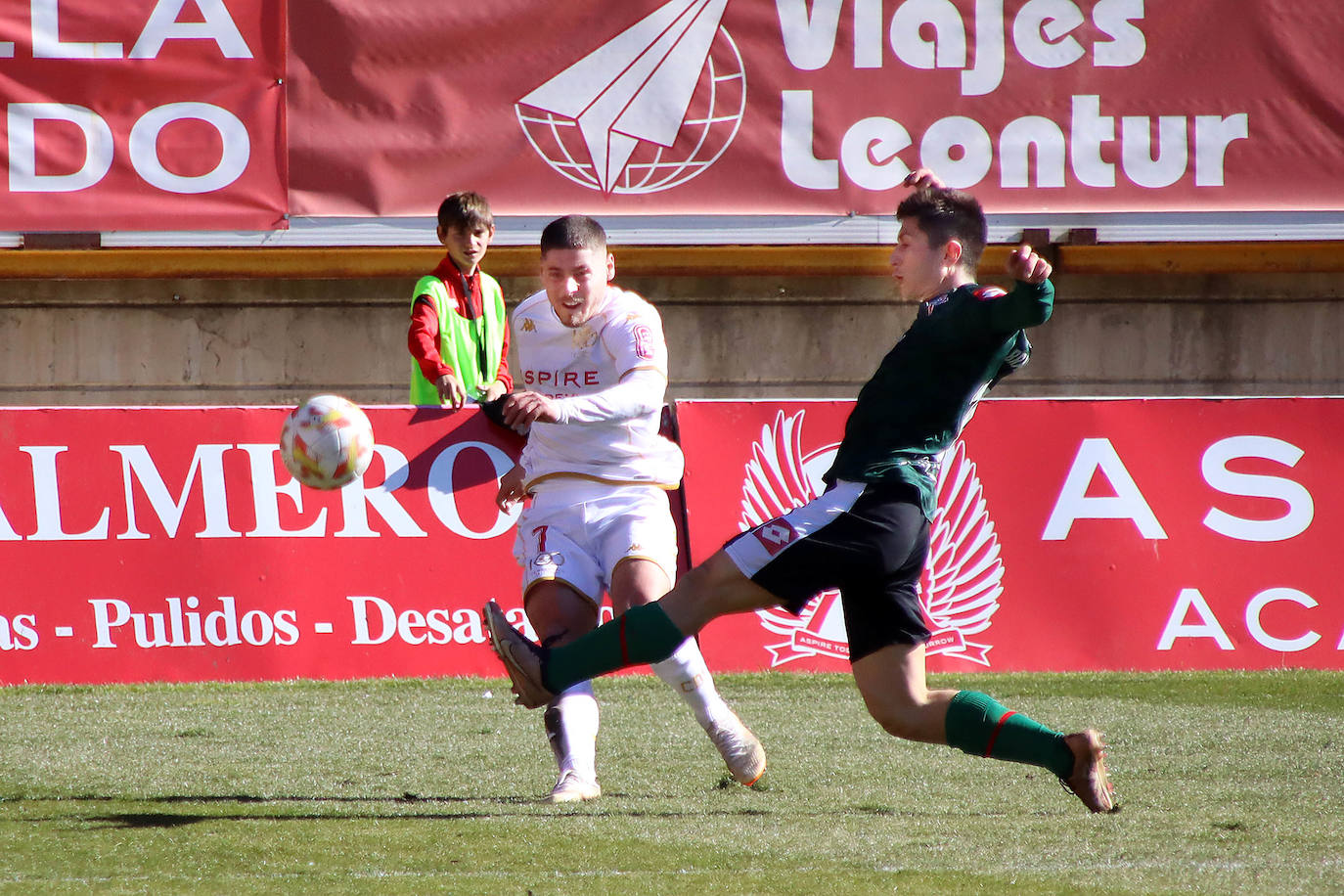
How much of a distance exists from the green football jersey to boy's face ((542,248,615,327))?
3.62ft

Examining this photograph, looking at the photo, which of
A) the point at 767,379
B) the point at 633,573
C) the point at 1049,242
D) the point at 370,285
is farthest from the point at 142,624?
the point at 1049,242

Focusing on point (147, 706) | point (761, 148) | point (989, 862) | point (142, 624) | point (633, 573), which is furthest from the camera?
point (761, 148)

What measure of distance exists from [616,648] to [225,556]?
4289 millimetres

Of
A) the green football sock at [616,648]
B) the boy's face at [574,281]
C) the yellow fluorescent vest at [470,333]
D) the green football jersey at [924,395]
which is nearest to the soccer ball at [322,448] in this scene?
the boy's face at [574,281]

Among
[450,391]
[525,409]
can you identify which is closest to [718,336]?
[450,391]

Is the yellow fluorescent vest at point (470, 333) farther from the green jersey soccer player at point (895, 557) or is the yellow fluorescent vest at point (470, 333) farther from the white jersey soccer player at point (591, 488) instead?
the green jersey soccer player at point (895, 557)

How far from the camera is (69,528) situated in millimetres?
8016

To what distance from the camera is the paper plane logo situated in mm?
11078

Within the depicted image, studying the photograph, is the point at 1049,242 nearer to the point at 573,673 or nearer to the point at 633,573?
the point at 633,573

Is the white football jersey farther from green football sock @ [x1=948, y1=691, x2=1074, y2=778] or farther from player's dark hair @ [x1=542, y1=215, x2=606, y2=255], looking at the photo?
green football sock @ [x1=948, y1=691, x2=1074, y2=778]

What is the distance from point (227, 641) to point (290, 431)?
10.6ft

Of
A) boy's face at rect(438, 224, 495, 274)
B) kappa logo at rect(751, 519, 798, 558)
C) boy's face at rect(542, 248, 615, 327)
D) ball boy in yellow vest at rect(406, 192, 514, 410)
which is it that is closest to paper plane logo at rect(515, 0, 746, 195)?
ball boy in yellow vest at rect(406, 192, 514, 410)

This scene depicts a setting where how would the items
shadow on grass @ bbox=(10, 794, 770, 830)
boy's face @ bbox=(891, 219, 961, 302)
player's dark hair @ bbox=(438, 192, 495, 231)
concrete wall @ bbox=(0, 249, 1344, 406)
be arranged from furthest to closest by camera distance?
concrete wall @ bbox=(0, 249, 1344, 406)
player's dark hair @ bbox=(438, 192, 495, 231)
shadow on grass @ bbox=(10, 794, 770, 830)
boy's face @ bbox=(891, 219, 961, 302)

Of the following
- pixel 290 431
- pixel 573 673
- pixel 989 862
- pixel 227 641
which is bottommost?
→ pixel 227 641
